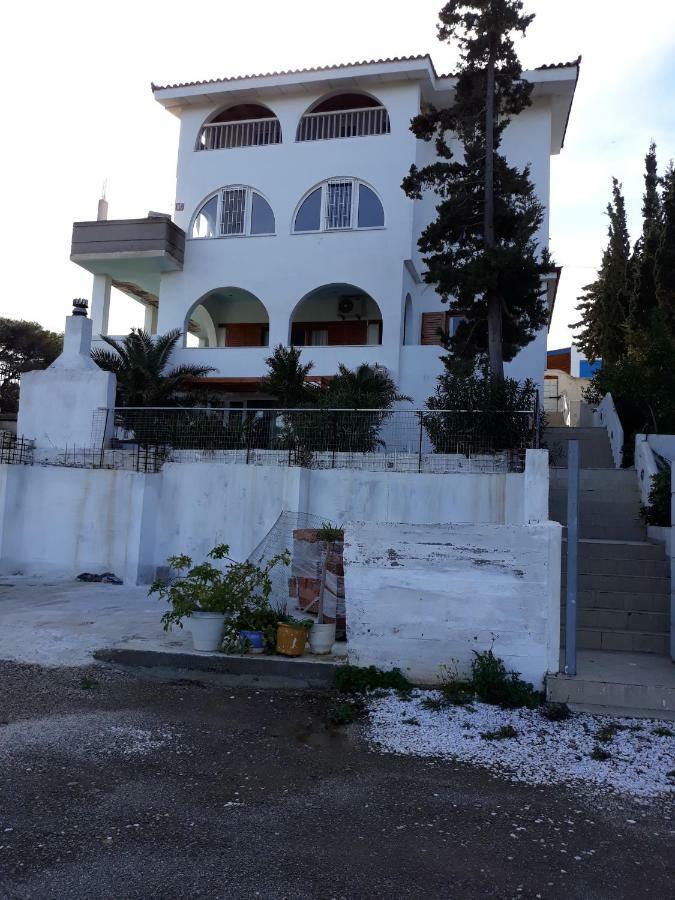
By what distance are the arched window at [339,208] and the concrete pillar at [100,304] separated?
239 inches

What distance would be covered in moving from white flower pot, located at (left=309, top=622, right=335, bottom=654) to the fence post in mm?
2126

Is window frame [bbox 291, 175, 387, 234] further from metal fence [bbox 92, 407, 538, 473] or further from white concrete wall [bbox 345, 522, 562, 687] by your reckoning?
white concrete wall [bbox 345, 522, 562, 687]

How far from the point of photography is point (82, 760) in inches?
179

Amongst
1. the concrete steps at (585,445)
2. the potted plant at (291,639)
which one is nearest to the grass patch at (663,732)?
the potted plant at (291,639)

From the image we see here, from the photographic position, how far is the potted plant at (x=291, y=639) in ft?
21.5

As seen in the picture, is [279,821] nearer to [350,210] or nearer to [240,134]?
[350,210]

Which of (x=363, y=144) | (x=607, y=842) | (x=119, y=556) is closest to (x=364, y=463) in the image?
(x=119, y=556)

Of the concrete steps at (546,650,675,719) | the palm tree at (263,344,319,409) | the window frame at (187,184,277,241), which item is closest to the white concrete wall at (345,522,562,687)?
the concrete steps at (546,650,675,719)

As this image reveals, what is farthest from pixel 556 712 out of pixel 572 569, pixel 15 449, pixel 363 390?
pixel 15 449

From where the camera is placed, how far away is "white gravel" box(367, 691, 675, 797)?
14.7 ft

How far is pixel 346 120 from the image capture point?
63.9 ft

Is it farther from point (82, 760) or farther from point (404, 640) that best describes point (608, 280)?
point (82, 760)

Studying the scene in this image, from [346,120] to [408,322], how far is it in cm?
566

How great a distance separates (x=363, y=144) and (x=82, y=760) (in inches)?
694
